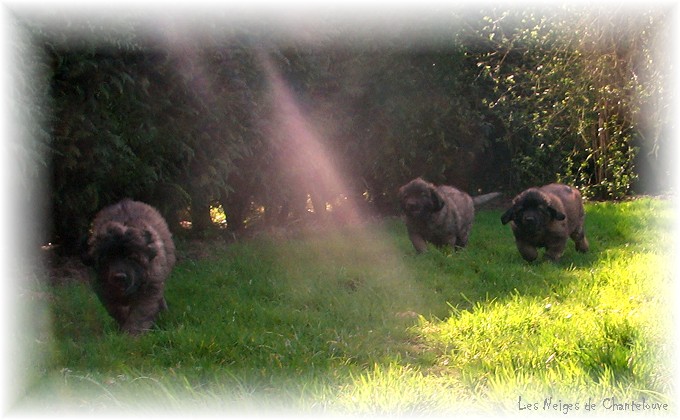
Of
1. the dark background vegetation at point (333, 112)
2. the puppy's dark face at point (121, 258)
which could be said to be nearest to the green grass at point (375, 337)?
the puppy's dark face at point (121, 258)

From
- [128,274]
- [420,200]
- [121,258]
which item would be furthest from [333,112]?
[128,274]

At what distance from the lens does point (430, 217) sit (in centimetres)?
804

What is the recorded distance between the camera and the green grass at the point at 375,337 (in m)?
3.29

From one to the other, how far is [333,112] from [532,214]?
5.23 m

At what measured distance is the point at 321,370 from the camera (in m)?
3.82

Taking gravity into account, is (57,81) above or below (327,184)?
above

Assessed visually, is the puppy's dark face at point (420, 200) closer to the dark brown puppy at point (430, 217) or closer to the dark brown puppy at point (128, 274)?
the dark brown puppy at point (430, 217)

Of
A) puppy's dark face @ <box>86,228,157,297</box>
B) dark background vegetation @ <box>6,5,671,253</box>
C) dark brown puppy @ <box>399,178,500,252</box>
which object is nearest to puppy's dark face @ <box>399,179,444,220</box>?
dark brown puppy @ <box>399,178,500,252</box>

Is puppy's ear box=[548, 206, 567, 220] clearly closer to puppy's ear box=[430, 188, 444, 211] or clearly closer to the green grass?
the green grass

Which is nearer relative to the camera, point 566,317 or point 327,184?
point 566,317

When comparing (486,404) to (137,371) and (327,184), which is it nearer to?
(137,371)

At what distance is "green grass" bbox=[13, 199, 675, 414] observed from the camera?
3.29 metres

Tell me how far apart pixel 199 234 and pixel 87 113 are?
3.26m

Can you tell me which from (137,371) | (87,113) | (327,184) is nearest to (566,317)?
(137,371)
